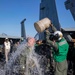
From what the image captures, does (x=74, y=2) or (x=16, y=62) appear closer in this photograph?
(x=16, y=62)

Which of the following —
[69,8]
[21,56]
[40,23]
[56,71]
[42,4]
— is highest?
[42,4]

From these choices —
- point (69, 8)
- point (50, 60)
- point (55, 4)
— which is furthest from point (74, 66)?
point (55, 4)

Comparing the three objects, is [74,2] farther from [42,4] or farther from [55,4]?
[42,4]

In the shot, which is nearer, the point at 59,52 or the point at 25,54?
the point at 25,54

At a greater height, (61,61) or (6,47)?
(6,47)

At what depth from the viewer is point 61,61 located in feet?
21.0

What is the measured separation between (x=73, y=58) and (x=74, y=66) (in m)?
0.50

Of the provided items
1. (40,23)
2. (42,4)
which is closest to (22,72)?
(40,23)

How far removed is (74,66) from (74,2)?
4.11 m

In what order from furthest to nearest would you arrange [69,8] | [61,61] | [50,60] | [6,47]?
[6,47]
[69,8]
[50,60]
[61,61]

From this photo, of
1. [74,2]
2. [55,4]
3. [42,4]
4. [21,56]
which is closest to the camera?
[21,56]

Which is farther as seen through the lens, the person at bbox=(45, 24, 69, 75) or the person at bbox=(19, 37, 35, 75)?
the person at bbox=(45, 24, 69, 75)

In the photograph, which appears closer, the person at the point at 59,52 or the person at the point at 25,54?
the person at the point at 25,54

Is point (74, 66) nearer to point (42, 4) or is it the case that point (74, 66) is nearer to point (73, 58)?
point (73, 58)
